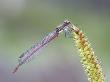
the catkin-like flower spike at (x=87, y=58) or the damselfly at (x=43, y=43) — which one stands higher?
the damselfly at (x=43, y=43)

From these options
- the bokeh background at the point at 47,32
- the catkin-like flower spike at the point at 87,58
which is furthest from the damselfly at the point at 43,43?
the bokeh background at the point at 47,32

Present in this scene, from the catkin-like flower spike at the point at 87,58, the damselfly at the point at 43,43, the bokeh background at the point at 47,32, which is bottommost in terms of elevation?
the catkin-like flower spike at the point at 87,58

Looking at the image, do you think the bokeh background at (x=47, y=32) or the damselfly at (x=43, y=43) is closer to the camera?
the damselfly at (x=43, y=43)

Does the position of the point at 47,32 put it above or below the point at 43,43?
above

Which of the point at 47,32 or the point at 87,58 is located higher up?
the point at 47,32

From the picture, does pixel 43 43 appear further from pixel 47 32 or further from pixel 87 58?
pixel 47 32

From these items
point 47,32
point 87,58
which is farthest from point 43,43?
point 47,32

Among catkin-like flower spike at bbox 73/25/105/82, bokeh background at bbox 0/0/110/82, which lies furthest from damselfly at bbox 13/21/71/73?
bokeh background at bbox 0/0/110/82

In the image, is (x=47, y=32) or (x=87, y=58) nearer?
(x=87, y=58)

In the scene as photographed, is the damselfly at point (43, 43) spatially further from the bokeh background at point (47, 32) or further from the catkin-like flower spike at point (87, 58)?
the bokeh background at point (47, 32)
